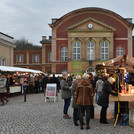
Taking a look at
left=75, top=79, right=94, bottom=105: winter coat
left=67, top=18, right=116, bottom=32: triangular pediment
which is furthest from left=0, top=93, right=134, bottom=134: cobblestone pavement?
left=67, top=18, right=116, bottom=32: triangular pediment

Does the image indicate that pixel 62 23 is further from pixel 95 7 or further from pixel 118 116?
pixel 118 116

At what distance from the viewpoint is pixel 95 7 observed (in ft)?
127

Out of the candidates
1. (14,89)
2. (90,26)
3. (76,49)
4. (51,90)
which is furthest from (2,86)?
(90,26)

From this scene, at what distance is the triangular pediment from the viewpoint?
1460 inches

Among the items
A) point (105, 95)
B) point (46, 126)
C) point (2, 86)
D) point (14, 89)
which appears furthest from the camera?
point (14, 89)

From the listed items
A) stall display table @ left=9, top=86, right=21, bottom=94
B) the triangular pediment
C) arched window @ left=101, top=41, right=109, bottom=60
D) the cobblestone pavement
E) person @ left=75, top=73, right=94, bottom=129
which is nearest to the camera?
the cobblestone pavement

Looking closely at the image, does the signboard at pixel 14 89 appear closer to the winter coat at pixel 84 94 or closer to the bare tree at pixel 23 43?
the winter coat at pixel 84 94

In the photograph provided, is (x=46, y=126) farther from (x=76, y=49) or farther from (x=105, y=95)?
(x=76, y=49)

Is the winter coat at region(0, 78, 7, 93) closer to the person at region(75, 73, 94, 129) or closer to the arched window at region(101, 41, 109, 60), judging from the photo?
the person at region(75, 73, 94, 129)

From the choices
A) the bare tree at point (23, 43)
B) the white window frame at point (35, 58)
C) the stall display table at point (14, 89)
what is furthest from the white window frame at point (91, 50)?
the bare tree at point (23, 43)

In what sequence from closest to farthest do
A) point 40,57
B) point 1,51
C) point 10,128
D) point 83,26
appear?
point 10,128 < point 1,51 < point 83,26 < point 40,57

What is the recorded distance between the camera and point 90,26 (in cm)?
3750

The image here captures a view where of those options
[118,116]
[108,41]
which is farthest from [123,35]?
[118,116]

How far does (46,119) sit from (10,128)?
1758 millimetres
